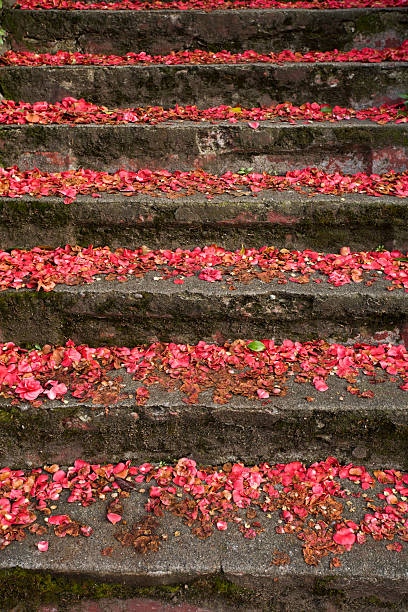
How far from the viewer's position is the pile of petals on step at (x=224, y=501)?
78.0 inches

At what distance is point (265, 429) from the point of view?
2264 millimetres

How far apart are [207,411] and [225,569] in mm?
674

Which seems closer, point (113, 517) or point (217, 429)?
point (113, 517)

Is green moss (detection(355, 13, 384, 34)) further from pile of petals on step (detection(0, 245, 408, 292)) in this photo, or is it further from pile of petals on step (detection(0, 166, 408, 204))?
pile of petals on step (detection(0, 245, 408, 292))

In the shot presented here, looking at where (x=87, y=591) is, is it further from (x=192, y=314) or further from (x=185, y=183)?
(x=185, y=183)

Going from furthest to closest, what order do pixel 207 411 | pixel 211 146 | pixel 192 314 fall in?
1. pixel 211 146
2. pixel 192 314
3. pixel 207 411

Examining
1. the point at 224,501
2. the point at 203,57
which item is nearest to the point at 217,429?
the point at 224,501

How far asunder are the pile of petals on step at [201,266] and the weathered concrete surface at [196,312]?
0.23 feet

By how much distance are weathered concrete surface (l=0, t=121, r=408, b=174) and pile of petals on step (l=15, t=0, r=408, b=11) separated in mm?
1754

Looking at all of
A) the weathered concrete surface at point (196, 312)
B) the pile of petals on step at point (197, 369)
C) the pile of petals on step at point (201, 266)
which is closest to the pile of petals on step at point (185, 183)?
the pile of petals on step at point (201, 266)

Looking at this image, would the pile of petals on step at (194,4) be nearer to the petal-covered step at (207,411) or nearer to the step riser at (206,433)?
the petal-covered step at (207,411)

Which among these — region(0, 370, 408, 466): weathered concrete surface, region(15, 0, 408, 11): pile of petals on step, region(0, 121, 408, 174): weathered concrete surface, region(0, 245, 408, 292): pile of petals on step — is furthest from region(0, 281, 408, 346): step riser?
region(15, 0, 408, 11): pile of petals on step

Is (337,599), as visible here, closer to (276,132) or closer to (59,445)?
(59,445)

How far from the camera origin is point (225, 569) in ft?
6.23
